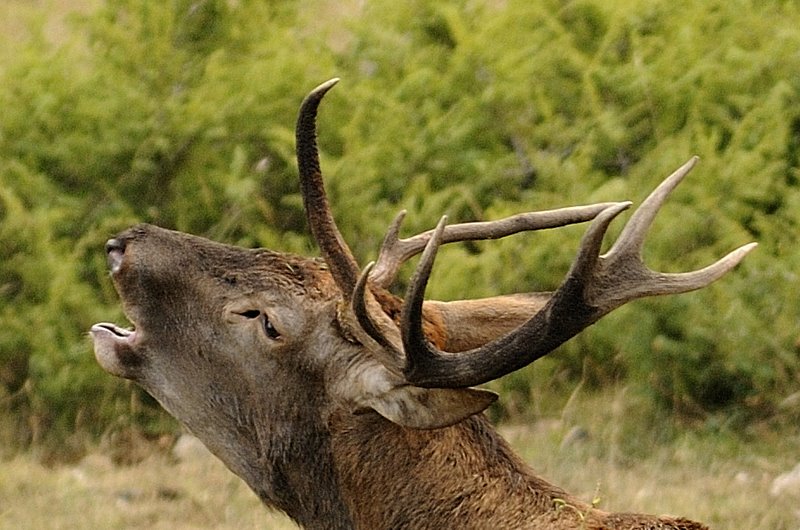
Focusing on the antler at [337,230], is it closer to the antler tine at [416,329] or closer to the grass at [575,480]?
the antler tine at [416,329]

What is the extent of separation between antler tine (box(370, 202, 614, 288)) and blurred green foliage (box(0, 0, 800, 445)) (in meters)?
3.23

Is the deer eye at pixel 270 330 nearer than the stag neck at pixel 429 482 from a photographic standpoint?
No

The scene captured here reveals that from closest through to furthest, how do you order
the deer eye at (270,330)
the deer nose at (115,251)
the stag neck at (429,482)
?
the stag neck at (429,482) < the deer eye at (270,330) < the deer nose at (115,251)

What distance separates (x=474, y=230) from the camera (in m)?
4.98

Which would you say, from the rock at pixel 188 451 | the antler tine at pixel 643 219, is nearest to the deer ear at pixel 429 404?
the antler tine at pixel 643 219

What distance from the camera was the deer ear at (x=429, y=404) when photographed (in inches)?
160

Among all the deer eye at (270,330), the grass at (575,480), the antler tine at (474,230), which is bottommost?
the grass at (575,480)

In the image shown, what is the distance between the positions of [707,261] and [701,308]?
0.25 meters

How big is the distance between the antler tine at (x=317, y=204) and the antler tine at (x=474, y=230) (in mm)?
279

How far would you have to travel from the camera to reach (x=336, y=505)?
451 centimetres

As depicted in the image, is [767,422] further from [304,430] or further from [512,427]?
[304,430]

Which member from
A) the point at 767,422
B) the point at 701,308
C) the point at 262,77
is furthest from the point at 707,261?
the point at 262,77

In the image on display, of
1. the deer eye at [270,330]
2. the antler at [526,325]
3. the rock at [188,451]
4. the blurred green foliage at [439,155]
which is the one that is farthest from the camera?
the blurred green foliage at [439,155]

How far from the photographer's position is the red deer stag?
414 centimetres
